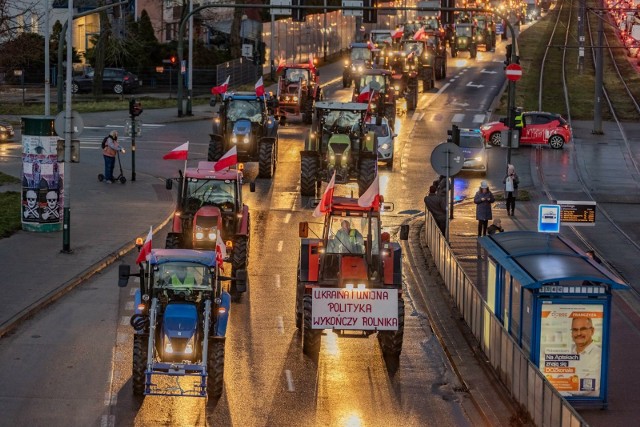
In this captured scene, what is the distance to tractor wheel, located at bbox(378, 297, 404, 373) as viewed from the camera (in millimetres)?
23391

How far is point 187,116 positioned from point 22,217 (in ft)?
96.8

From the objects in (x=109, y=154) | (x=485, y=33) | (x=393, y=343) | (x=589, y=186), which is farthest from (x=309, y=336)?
(x=485, y=33)

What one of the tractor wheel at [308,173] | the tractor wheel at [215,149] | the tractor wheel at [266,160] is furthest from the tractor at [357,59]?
the tractor wheel at [308,173]

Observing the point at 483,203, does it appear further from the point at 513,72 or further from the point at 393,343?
the point at 393,343

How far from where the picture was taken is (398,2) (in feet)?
455

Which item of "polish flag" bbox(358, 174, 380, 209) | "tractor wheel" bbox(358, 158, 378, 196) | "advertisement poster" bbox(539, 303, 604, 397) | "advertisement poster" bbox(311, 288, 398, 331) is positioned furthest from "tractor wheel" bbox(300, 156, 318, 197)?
"advertisement poster" bbox(539, 303, 604, 397)

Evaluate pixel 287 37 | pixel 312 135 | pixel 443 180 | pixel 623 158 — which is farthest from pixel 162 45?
pixel 443 180

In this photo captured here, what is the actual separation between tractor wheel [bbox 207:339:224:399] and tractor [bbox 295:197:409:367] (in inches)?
117

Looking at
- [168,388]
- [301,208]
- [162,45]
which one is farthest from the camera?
[162,45]

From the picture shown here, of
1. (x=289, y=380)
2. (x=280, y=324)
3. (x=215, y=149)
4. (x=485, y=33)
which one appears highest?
(x=485, y=33)

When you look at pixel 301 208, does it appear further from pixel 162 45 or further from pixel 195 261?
pixel 162 45

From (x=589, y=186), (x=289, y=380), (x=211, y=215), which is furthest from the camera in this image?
(x=589, y=186)

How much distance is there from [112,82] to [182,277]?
203 feet

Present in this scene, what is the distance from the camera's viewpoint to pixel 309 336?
23.7 meters
